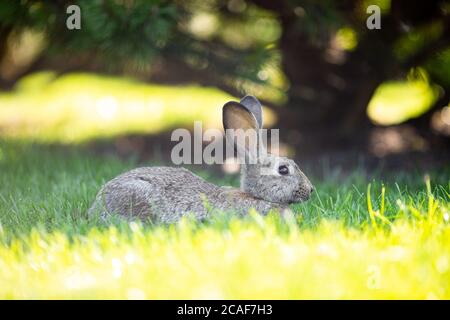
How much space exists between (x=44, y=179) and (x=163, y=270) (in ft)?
9.76

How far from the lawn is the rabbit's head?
0.27 metres

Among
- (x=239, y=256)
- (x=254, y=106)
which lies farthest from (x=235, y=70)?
(x=239, y=256)

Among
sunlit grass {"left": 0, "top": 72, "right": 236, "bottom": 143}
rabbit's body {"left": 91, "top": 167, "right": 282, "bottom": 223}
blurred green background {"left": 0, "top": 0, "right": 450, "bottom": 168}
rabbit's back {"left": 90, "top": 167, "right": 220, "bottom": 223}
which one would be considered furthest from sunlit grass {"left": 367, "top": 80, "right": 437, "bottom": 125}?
rabbit's back {"left": 90, "top": 167, "right": 220, "bottom": 223}

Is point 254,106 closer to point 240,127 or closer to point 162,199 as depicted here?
point 240,127

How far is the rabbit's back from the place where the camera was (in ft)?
15.8

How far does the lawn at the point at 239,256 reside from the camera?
11.3 feet

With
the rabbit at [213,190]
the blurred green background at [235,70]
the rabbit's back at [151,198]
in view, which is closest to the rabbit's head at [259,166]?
the rabbit at [213,190]

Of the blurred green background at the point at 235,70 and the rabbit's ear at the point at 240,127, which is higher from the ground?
the blurred green background at the point at 235,70

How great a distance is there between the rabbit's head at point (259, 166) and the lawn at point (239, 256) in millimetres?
272

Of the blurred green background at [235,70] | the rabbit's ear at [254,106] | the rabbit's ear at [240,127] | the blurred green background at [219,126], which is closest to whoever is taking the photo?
the blurred green background at [219,126]

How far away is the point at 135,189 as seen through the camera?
15.9 feet

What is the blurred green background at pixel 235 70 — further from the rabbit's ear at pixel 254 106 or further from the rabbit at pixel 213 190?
the rabbit at pixel 213 190

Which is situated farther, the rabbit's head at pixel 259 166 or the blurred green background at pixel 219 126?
the rabbit's head at pixel 259 166

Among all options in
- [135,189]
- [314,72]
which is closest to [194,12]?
[314,72]
